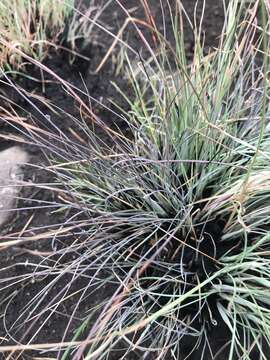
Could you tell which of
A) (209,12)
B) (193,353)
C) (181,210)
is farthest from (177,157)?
(209,12)

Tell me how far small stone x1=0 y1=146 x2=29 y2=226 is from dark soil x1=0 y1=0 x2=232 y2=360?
0.02 metres

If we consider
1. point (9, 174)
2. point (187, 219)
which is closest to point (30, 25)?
point (9, 174)

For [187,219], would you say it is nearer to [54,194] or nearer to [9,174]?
[54,194]

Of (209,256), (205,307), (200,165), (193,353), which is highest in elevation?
(200,165)

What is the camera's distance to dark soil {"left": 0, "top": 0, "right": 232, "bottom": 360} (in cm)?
142

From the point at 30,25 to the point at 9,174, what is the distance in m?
0.60

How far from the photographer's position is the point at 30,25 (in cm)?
205

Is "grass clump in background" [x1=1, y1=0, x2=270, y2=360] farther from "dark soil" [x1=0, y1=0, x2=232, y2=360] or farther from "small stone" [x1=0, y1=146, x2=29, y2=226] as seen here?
"small stone" [x1=0, y1=146, x2=29, y2=226]

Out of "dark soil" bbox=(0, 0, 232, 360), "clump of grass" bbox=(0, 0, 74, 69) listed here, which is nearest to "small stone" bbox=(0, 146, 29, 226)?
"dark soil" bbox=(0, 0, 232, 360)

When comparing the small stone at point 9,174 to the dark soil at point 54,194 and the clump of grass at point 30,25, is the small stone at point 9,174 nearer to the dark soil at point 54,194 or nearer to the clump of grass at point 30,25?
the dark soil at point 54,194

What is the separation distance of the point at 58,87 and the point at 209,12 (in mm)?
703

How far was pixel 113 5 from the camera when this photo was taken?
2.36 m

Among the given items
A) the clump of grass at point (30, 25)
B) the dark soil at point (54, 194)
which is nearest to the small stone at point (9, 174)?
the dark soil at point (54, 194)

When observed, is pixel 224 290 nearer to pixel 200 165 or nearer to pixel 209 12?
pixel 200 165
